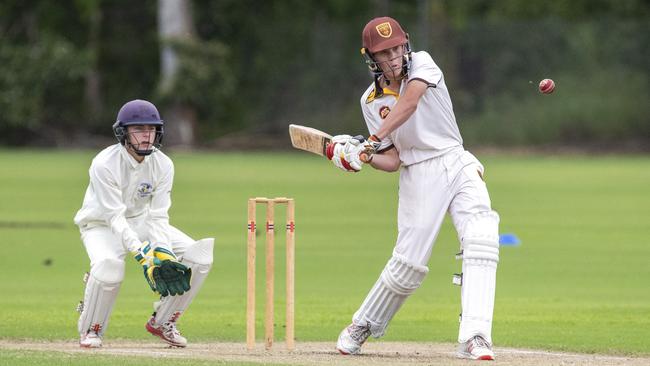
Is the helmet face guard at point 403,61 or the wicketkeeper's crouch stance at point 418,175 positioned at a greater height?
the helmet face guard at point 403,61

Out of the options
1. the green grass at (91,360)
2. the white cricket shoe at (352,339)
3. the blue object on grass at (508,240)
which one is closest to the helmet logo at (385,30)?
the white cricket shoe at (352,339)

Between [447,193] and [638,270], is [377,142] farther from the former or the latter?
[638,270]

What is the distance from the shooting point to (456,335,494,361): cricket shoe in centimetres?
736

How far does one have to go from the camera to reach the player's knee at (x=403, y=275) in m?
7.75

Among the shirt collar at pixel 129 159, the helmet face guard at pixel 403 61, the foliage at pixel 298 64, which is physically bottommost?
the shirt collar at pixel 129 159

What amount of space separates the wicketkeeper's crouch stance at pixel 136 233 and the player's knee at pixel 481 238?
1489 millimetres

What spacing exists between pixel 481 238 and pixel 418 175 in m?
0.53

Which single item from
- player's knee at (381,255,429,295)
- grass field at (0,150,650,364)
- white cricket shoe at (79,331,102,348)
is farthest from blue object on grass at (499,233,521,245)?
white cricket shoe at (79,331,102,348)

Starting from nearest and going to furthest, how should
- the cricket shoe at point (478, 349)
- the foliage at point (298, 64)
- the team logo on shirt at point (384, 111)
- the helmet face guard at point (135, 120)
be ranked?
the cricket shoe at point (478, 349), the team logo on shirt at point (384, 111), the helmet face guard at point (135, 120), the foliage at point (298, 64)

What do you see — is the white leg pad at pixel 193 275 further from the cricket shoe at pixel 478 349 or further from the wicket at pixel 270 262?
the cricket shoe at pixel 478 349

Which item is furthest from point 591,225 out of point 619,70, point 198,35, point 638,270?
point 198,35

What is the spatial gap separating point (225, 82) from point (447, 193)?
28.9m

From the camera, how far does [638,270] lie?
1295 centimetres

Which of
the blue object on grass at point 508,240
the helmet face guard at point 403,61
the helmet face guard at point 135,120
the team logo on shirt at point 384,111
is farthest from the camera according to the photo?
the blue object on grass at point 508,240
